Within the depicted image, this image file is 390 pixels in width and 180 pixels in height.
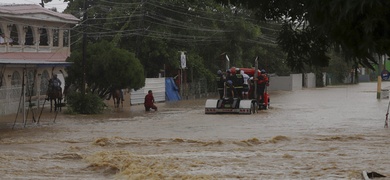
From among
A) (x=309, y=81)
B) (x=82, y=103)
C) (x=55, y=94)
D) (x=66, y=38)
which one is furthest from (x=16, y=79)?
(x=309, y=81)

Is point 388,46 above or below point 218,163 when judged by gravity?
above

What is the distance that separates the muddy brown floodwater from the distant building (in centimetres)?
219

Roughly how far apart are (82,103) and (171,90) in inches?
666

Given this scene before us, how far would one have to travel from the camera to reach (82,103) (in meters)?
36.2

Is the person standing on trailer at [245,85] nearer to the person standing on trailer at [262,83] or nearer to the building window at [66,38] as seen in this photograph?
the person standing on trailer at [262,83]

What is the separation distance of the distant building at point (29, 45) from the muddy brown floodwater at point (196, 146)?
219 centimetres

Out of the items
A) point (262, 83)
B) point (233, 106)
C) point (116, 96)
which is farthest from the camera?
point (116, 96)

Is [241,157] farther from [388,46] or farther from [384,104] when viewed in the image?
[384,104]

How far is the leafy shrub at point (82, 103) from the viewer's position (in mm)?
36188

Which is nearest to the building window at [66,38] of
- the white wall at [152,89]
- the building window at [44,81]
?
the white wall at [152,89]

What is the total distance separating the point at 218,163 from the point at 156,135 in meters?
8.04

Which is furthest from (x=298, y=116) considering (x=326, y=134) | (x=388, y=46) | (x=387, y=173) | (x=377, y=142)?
(x=388, y=46)

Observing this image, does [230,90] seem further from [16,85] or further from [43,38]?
[43,38]

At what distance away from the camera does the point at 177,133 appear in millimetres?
26375
